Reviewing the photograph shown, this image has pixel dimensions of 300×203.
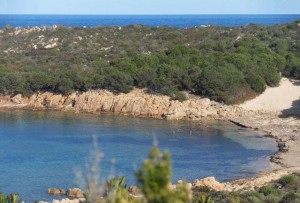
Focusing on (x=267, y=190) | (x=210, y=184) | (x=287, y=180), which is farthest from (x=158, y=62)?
(x=267, y=190)

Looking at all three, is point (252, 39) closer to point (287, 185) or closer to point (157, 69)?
point (157, 69)

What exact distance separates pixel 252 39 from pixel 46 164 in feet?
125

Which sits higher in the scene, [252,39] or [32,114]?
[252,39]

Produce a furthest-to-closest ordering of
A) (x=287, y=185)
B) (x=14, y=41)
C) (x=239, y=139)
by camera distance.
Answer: (x=14, y=41), (x=239, y=139), (x=287, y=185)

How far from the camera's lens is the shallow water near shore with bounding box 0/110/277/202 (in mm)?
28125

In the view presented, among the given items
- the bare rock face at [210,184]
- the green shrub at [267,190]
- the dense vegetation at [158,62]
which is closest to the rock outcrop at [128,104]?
the dense vegetation at [158,62]

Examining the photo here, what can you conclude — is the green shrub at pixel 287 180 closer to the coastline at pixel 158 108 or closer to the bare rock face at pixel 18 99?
→ the coastline at pixel 158 108

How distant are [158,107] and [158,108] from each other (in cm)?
10

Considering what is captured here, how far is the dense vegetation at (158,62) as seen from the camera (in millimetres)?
48219

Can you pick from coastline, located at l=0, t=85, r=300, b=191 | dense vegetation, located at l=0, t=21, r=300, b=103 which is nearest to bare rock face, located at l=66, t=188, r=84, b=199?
coastline, located at l=0, t=85, r=300, b=191

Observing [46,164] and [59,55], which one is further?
[59,55]

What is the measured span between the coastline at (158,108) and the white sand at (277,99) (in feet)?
3.67

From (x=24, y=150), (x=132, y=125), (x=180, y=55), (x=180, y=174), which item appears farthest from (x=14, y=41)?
(x=180, y=174)

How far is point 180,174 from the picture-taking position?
94.3ft
